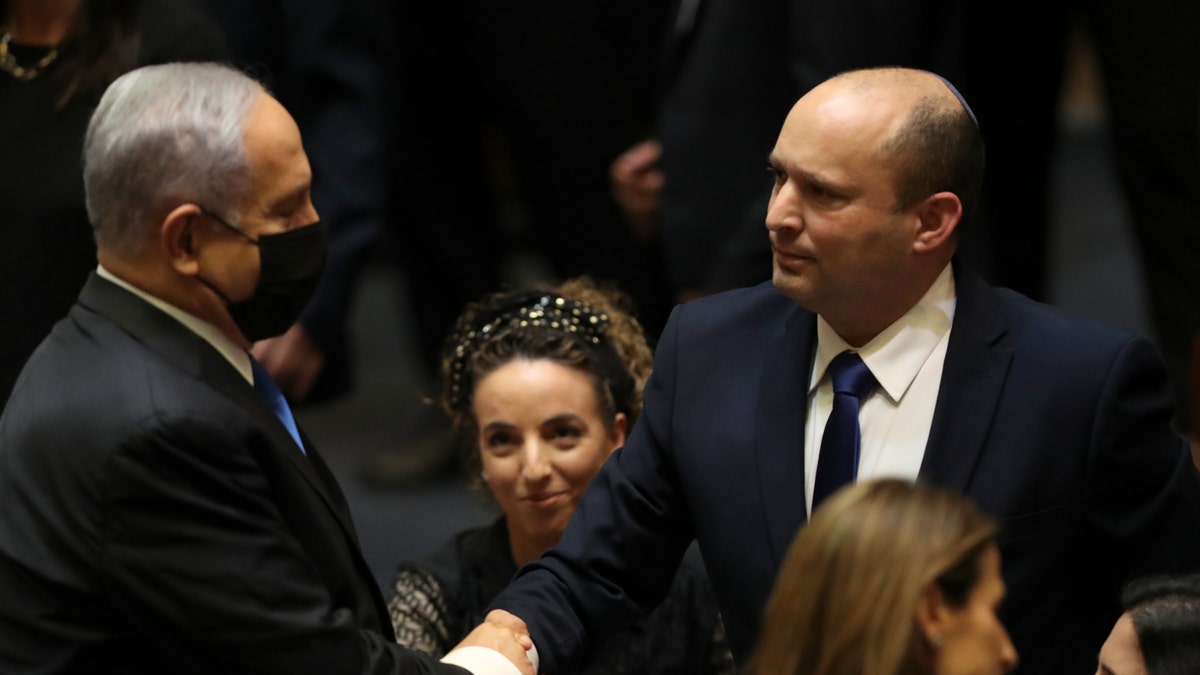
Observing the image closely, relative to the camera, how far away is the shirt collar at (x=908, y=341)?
245 cm

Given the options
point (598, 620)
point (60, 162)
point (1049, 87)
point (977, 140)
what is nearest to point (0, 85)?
point (60, 162)

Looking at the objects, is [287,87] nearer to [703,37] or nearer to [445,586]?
[703,37]

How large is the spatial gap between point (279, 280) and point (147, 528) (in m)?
0.42

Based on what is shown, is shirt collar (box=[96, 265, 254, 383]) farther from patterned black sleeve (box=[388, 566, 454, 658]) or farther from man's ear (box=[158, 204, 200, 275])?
patterned black sleeve (box=[388, 566, 454, 658])

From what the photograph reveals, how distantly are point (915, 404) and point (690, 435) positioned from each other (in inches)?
12.4

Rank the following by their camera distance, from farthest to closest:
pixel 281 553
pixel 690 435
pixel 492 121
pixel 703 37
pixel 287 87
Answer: pixel 492 121 < pixel 287 87 < pixel 703 37 < pixel 690 435 < pixel 281 553

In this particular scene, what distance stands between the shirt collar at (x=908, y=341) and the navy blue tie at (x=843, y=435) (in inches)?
0.7

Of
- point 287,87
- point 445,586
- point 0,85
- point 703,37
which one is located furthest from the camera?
point 287,87

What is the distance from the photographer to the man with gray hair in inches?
89.8

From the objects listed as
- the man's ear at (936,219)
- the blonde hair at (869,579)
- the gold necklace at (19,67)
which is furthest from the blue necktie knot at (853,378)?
the gold necklace at (19,67)

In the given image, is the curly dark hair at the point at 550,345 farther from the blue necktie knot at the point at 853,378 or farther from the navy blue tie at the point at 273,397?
the blue necktie knot at the point at 853,378

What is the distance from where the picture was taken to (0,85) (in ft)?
10.6

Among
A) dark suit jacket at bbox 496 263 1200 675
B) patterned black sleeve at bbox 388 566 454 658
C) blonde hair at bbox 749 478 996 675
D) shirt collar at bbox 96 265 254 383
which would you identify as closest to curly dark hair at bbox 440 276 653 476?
patterned black sleeve at bbox 388 566 454 658

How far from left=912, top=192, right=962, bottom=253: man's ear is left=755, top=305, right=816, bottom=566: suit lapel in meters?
0.22
